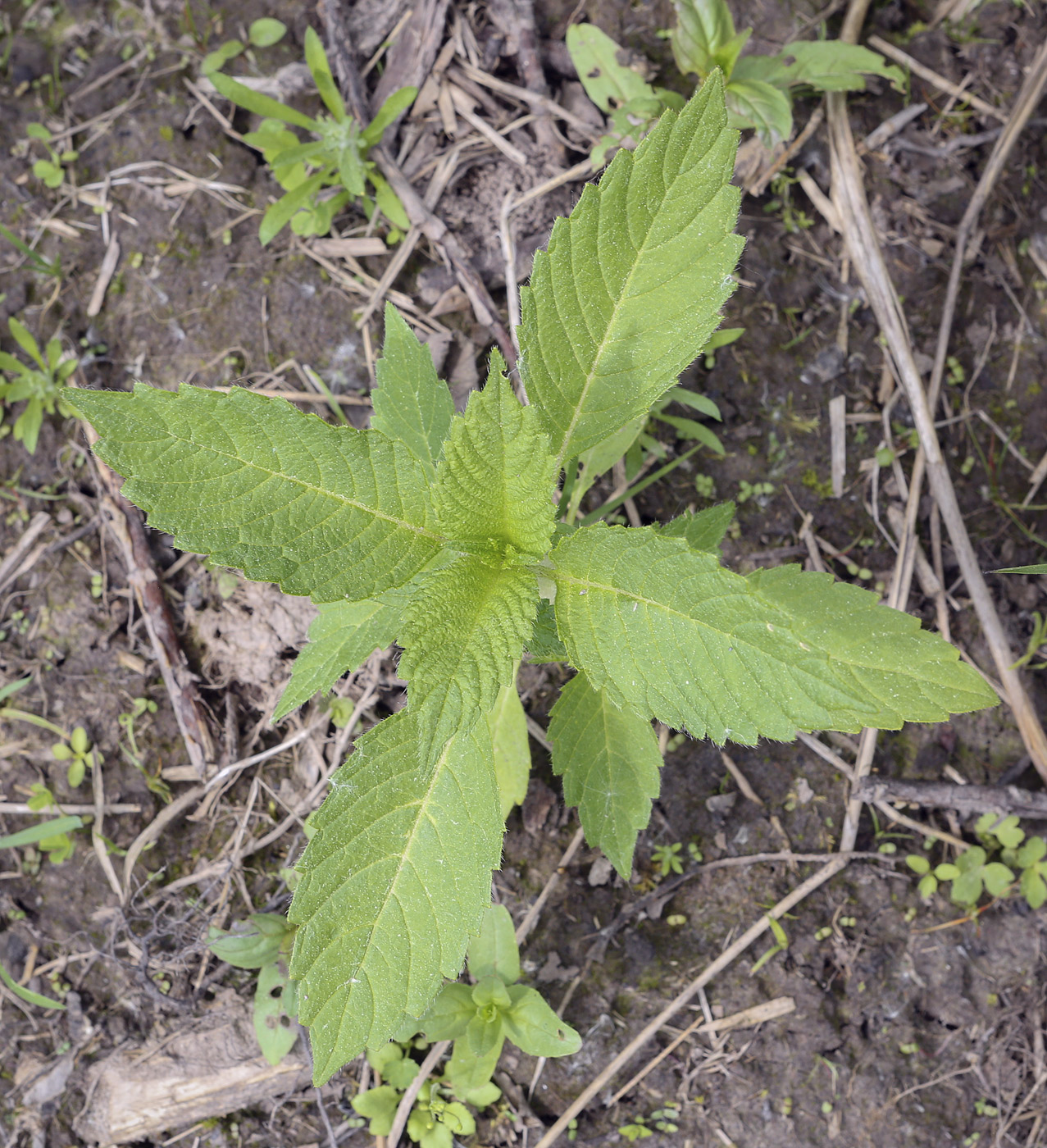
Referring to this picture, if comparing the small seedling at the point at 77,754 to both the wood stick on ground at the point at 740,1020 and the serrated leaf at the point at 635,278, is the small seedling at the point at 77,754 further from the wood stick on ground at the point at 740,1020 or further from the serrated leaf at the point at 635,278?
the wood stick on ground at the point at 740,1020

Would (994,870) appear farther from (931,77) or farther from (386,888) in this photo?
(931,77)

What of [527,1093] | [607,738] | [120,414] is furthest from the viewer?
[527,1093]

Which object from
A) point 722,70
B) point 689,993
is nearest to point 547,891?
point 689,993

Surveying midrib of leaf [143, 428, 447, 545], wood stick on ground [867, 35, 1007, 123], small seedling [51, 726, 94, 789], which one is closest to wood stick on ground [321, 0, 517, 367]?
midrib of leaf [143, 428, 447, 545]

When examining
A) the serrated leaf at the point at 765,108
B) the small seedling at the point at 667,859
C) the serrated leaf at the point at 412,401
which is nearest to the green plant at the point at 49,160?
the serrated leaf at the point at 412,401

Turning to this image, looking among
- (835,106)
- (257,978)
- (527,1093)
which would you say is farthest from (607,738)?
(835,106)

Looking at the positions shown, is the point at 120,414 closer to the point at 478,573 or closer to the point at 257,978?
the point at 478,573

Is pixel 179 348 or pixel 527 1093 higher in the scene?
pixel 179 348
